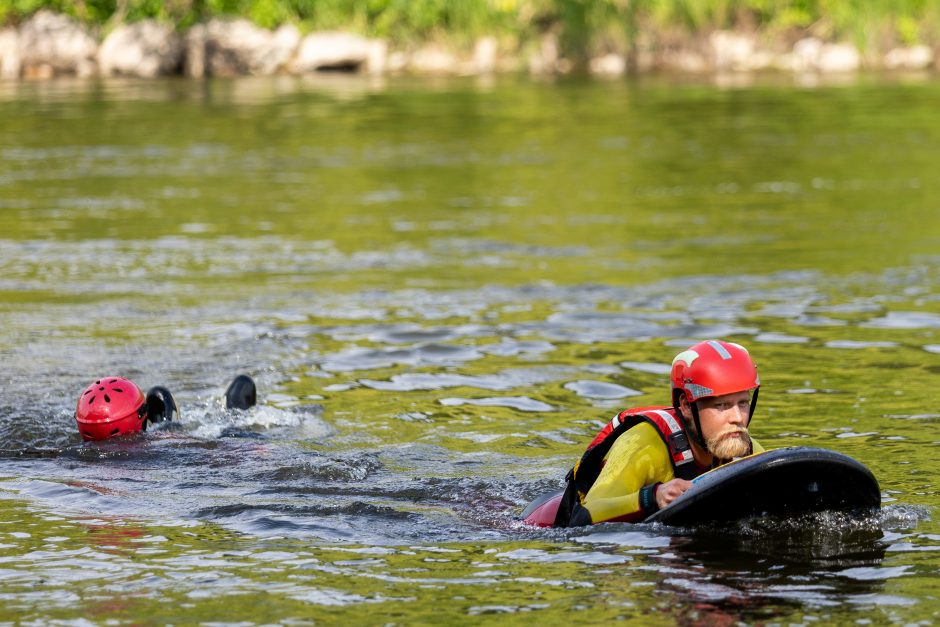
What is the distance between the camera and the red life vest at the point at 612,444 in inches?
288

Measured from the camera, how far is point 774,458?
6855 millimetres

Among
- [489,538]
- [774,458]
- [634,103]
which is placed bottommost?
[489,538]

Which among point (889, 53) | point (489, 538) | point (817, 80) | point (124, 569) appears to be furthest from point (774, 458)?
point (889, 53)

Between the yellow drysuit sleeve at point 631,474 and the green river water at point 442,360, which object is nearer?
the green river water at point 442,360

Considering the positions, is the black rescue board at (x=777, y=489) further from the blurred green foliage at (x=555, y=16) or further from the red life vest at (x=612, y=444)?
the blurred green foliage at (x=555, y=16)

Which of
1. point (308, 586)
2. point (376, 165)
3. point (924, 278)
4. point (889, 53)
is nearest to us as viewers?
point (308, 586)

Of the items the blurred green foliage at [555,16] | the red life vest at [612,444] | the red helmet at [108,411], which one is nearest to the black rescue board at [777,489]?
the red life vest at [612,444]

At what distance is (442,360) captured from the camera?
12.6 m

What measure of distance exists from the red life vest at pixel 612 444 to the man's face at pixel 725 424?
15 centimetres

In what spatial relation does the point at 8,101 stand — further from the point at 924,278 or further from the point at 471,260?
the point at 924,278

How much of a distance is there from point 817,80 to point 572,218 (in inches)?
1177

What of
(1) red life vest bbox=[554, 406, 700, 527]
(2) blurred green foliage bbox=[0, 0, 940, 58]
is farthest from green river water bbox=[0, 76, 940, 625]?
(2) blurred green foliage bbox=[0, 0, 940, 58]

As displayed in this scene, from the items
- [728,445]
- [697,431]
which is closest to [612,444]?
[697,431]

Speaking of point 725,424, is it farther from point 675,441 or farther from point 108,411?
point 108,411
